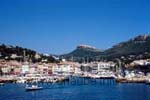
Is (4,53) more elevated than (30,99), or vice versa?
(4,53)

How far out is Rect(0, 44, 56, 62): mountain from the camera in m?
162

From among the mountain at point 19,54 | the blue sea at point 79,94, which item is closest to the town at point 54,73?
the mountain at point 19,54

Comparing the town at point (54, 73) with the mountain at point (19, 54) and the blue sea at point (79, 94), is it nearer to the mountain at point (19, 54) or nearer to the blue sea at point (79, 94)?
the mountain at point (19, 54)

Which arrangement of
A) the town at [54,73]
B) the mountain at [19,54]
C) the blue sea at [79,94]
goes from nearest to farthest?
the blue sea at [79,94], the town at [54,73], the mountain at [19,54]

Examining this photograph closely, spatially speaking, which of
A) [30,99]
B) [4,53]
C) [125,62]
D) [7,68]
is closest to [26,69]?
[7,68]

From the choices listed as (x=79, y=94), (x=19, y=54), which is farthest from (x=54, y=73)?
(x=79, y=94)

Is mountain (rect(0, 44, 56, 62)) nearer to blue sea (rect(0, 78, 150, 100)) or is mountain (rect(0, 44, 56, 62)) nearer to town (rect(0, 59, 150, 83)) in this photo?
town (rect(0, 59, 150, 83))

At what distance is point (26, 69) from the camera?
5556 inches

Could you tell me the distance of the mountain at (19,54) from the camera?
162 m

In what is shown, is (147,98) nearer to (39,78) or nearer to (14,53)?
(39,78)

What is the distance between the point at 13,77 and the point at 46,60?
39.9 m

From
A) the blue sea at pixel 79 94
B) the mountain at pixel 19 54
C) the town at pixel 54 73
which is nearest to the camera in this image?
the blue sea at pixel 79 94

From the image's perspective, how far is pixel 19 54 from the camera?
165000mm

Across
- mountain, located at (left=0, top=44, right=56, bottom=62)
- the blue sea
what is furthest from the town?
the blue sea
